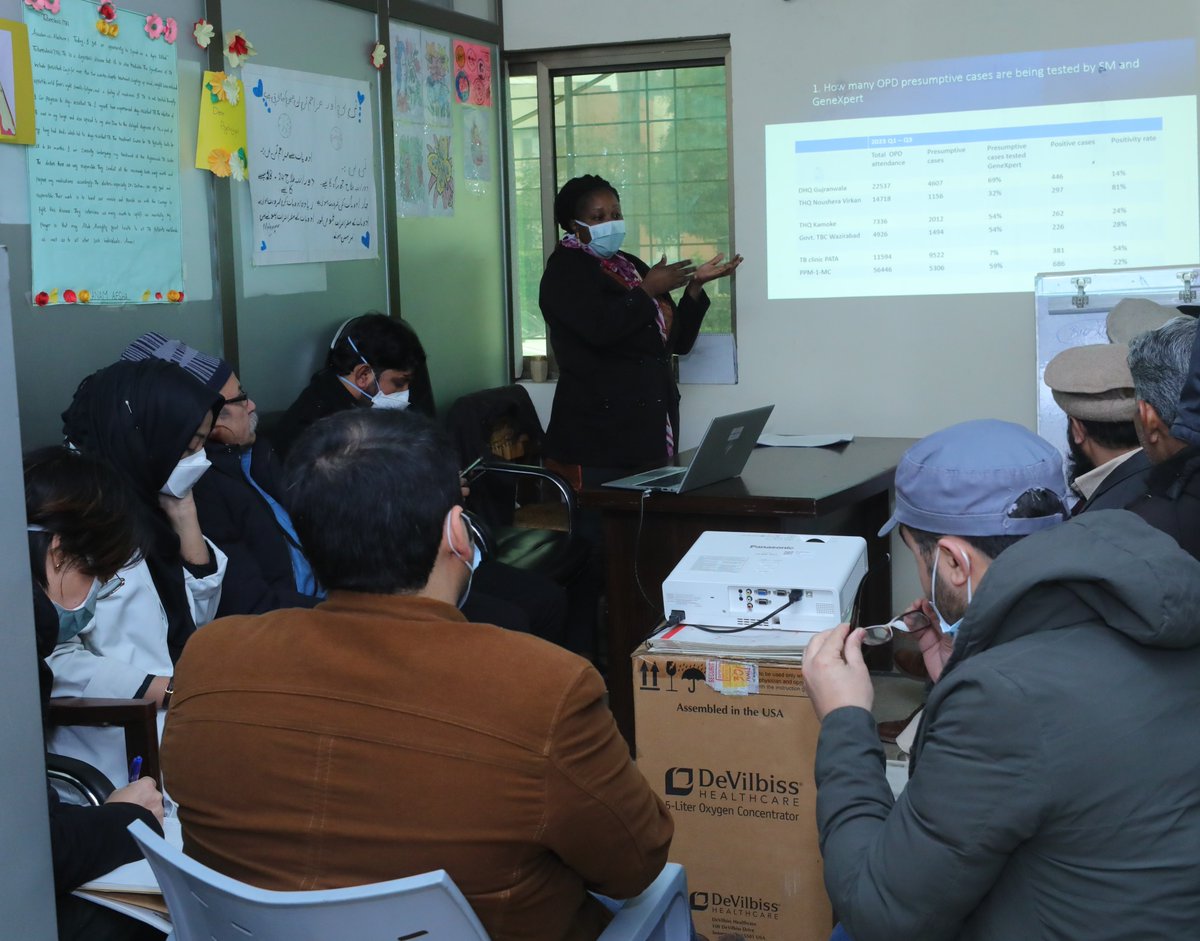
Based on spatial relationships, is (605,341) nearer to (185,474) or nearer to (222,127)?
(222,127)

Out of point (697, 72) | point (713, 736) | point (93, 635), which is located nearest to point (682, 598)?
point (713, 736)

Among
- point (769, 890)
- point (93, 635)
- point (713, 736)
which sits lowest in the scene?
point (769, 890)

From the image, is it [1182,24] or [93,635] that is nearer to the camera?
[93,635]

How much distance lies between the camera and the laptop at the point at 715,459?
129 inches

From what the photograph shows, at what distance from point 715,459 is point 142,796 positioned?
1.89 meters

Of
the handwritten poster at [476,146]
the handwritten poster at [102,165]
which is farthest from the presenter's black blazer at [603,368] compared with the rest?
the handwritten poster at [102,165]

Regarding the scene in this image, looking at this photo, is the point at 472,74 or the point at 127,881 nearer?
the point at 127,881

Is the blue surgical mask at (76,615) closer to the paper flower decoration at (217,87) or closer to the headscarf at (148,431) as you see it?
the headscarf at (148,431)

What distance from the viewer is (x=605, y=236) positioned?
14.1 feet

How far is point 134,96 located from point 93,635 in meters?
1.47

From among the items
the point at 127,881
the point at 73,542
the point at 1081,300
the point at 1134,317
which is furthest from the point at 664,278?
the point at 127,881

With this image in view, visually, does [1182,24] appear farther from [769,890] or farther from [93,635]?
[93,635]

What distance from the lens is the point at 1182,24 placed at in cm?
428

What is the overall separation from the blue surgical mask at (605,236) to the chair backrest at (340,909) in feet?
10.7
